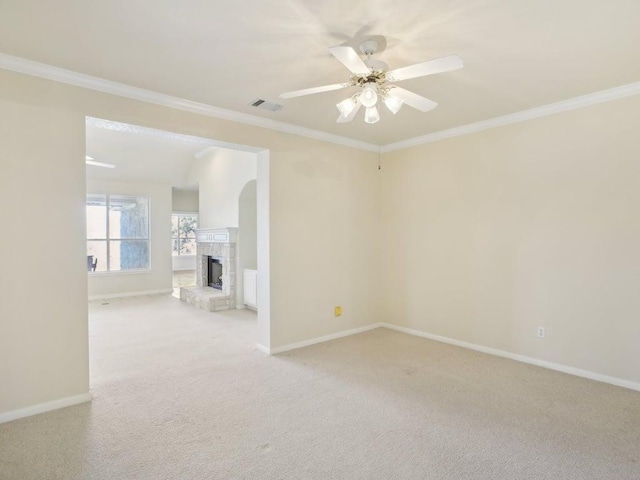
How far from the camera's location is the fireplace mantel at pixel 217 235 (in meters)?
6.52

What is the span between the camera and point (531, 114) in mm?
3635

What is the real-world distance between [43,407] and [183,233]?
9713 mm

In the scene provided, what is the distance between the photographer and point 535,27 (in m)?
2.17

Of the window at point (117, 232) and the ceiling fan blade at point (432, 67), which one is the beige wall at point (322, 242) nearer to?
the ceiling fan blade at point (432, 67)

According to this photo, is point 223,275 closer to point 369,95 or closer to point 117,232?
point 117,232

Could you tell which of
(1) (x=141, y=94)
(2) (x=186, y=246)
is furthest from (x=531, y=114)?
(2) (x=186, y=246)

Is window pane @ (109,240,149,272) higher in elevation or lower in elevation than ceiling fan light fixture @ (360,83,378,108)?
lower

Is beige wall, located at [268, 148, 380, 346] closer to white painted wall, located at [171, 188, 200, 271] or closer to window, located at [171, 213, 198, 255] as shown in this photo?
white painted wall, located at [171, 188, 200, 271]

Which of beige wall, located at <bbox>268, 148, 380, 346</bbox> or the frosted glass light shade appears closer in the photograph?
the frosted glass light shade

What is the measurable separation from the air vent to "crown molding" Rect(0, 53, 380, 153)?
11.7 inches

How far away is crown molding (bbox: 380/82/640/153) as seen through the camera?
10.2ft

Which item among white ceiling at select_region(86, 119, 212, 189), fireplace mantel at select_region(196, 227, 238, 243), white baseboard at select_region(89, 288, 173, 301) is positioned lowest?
white baseboard at select_region(89, 288, 173, 301)

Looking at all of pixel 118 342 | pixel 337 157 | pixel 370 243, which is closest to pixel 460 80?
pixel 337 157

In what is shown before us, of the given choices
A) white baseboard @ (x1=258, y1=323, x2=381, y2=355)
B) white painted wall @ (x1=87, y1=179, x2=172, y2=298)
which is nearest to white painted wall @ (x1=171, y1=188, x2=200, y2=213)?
white painted wall @ (x1=87, y1=179, x2=172, y2=298)
